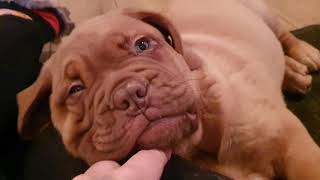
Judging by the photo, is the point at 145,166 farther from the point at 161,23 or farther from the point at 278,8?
the point at 278,8

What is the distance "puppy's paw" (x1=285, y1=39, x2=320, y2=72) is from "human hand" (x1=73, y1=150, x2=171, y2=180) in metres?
0.97

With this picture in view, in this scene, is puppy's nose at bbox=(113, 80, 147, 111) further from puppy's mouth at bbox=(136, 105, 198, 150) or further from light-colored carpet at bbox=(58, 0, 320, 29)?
light-colored carpet at bbox=(58, 0, 320, 29)

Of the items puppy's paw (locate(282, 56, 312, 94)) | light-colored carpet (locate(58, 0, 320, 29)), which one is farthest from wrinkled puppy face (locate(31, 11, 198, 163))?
light-colored carpet (locate(58, 0, 320, 29))

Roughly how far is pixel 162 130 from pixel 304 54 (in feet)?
3.31

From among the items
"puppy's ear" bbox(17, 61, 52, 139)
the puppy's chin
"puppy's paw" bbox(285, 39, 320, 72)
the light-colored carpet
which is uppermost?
the puppy's chin

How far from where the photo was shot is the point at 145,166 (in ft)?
3.25

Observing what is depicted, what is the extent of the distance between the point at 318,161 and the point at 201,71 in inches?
13.6

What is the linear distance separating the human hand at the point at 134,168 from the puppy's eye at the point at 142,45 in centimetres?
24

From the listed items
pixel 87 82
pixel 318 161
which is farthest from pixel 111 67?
pixel 318 161

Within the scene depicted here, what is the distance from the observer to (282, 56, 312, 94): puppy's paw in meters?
1.81

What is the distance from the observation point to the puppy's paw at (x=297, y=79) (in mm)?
1808

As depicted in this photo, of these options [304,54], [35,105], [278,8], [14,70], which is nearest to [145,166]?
[35,105]

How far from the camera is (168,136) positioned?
3.55 feet

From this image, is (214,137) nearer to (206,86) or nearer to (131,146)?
(206,86)
